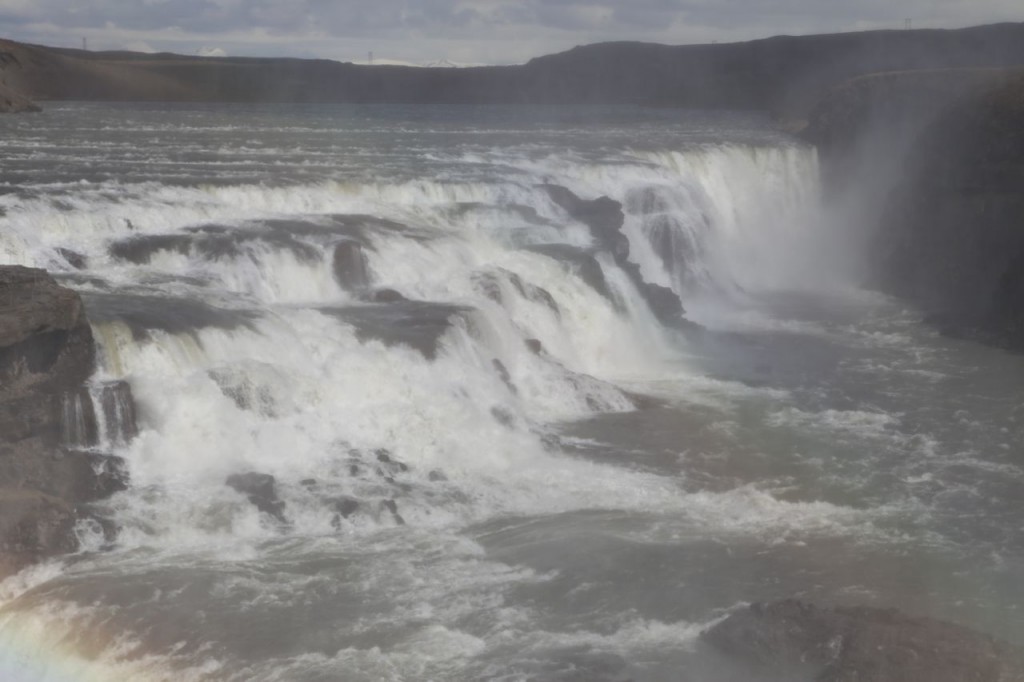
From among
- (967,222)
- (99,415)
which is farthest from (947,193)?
(99,415)

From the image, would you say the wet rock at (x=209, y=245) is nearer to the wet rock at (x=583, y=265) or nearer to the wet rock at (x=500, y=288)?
the wet rock at (x=500, y=288)

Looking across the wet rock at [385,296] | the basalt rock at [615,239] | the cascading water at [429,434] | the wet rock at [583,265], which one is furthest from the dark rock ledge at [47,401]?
the basalt rock at [615,239]

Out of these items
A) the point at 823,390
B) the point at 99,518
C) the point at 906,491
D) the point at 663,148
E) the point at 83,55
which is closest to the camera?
the point at 99,518

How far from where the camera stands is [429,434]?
14.0 m

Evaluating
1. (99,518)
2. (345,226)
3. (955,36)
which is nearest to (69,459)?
(99,518)

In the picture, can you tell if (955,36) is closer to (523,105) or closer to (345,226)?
(523,105)

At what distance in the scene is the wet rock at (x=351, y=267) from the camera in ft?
56.5

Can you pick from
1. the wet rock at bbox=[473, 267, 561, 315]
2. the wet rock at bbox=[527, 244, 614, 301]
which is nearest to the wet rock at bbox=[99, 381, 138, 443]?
the wet rock at bbox=[473, 267, 561, 315]

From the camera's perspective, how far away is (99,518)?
11312mm

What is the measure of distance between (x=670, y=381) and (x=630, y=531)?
6305 mm

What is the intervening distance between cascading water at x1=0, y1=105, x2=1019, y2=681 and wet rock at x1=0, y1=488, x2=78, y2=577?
215 mm

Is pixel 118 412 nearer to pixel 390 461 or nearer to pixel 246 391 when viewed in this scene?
pixel 246 391

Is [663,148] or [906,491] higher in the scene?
[663,148]

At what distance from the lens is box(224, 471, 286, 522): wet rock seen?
1184cm
